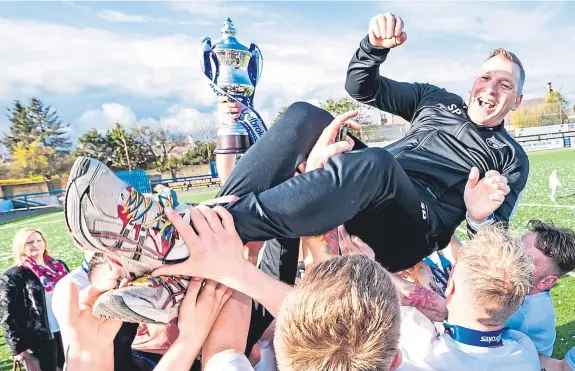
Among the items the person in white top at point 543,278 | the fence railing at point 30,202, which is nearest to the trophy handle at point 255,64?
the person in white top at point 543,278

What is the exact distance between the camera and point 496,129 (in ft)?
8.11

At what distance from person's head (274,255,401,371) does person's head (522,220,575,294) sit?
4.72ft

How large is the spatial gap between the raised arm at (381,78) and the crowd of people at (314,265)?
0.01m

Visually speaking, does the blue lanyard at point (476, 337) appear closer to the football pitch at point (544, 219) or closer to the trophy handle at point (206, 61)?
the football pitch at point (544, 219)

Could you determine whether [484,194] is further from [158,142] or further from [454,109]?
[158,142]

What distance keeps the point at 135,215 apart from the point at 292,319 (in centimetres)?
66

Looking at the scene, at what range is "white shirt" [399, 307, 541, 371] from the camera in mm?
1459

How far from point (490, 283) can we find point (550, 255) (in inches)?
37.7

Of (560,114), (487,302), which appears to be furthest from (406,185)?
(560,114)

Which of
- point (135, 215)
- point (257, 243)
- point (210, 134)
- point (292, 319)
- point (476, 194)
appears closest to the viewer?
point (292, 319)

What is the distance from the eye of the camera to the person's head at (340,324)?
0.98 metres

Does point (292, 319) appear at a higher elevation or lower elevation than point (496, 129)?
lower

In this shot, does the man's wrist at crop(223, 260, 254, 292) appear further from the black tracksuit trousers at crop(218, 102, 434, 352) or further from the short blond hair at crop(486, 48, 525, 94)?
the short blond hair at crop(486, 48, 525, 94)

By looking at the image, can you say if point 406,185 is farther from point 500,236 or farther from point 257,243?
point 257,243
